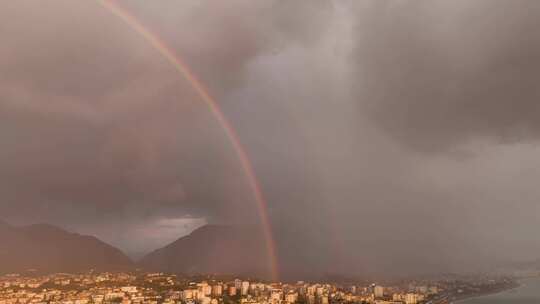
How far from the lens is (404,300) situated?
94.7m

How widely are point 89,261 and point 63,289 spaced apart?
416 feet

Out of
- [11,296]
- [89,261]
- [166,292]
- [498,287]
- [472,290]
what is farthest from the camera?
[89,261]

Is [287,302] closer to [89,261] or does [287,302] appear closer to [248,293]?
[248,293]

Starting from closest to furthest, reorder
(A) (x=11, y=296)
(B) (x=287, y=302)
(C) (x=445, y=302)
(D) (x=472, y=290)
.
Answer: (A) (x=11, y=296) < (B) (x=287, y=302) < (C) (x=445, y=302) < (D) (x=472, y=290)

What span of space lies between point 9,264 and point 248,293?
117562mm

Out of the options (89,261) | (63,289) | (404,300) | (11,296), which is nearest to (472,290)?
(404,300)

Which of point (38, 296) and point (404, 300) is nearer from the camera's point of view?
point (38, 296)

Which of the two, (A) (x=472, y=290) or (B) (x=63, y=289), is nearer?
(B) (x=63, y=289)

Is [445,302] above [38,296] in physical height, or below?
below

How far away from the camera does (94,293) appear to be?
7731 centimetres

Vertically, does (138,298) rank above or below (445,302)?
above

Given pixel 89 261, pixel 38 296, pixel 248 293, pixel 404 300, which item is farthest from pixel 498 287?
pixel 89 261

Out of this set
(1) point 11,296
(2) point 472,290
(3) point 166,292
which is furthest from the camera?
(2) point 472,290

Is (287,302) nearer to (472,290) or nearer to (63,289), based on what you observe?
(63,289)
